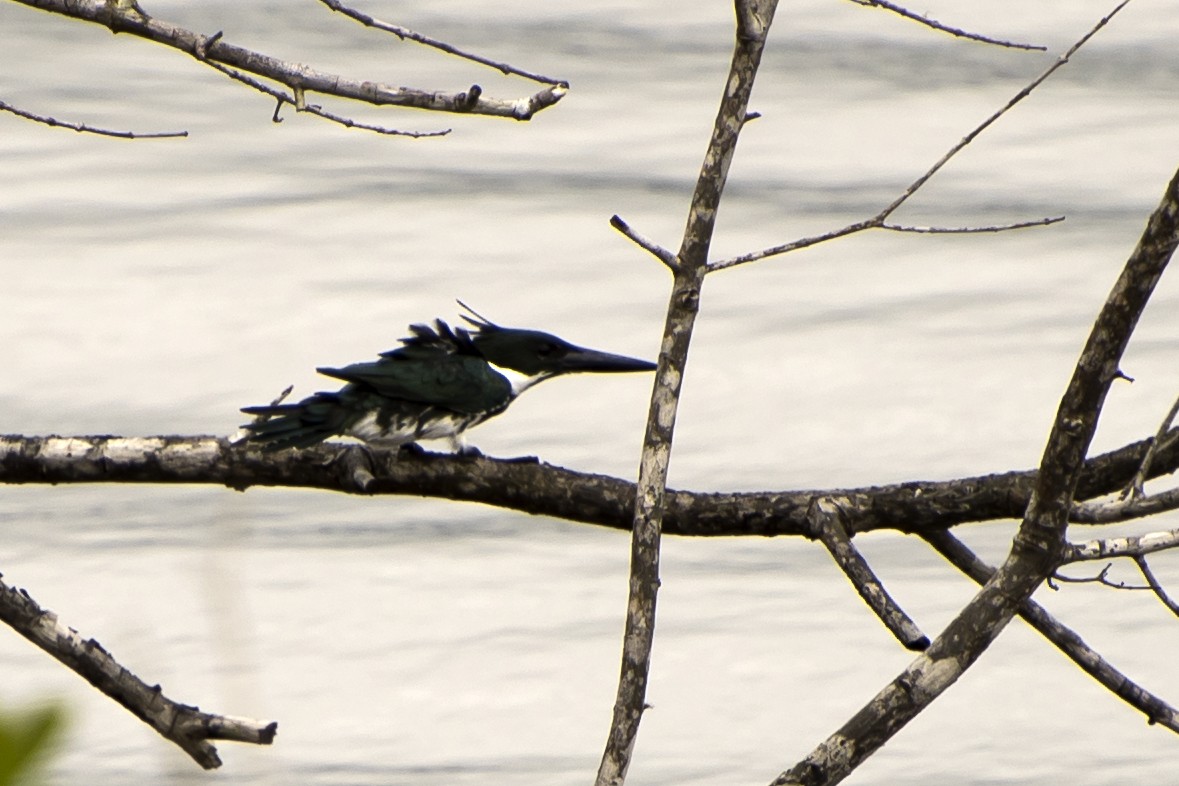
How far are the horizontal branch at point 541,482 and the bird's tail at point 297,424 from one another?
55 millimetres

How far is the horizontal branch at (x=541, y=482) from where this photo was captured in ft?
8.31

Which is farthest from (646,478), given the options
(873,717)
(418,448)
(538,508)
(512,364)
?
(512,364)

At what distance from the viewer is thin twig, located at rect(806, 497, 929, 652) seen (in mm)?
2127

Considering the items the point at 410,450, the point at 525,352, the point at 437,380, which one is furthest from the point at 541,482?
the point at 525,352

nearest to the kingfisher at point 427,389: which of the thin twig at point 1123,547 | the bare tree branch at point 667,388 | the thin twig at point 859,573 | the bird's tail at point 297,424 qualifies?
the bird's tail at point 297,424

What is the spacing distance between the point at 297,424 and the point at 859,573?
1.07m

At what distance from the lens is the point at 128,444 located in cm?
263

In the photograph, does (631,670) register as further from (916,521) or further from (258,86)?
(258,86)

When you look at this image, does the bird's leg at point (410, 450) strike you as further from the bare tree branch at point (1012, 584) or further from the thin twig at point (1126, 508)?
the thin twig at point (1126, 508)

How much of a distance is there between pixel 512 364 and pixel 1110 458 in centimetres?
158

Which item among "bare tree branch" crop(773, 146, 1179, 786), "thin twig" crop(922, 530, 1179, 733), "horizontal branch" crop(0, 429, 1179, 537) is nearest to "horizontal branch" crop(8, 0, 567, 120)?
"bare tree branch" crop(773, 146, 1179, 786)

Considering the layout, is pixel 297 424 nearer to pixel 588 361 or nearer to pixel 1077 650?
pixel 588 361

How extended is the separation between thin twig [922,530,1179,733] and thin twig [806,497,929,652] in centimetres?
25

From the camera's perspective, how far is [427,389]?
3031mm
